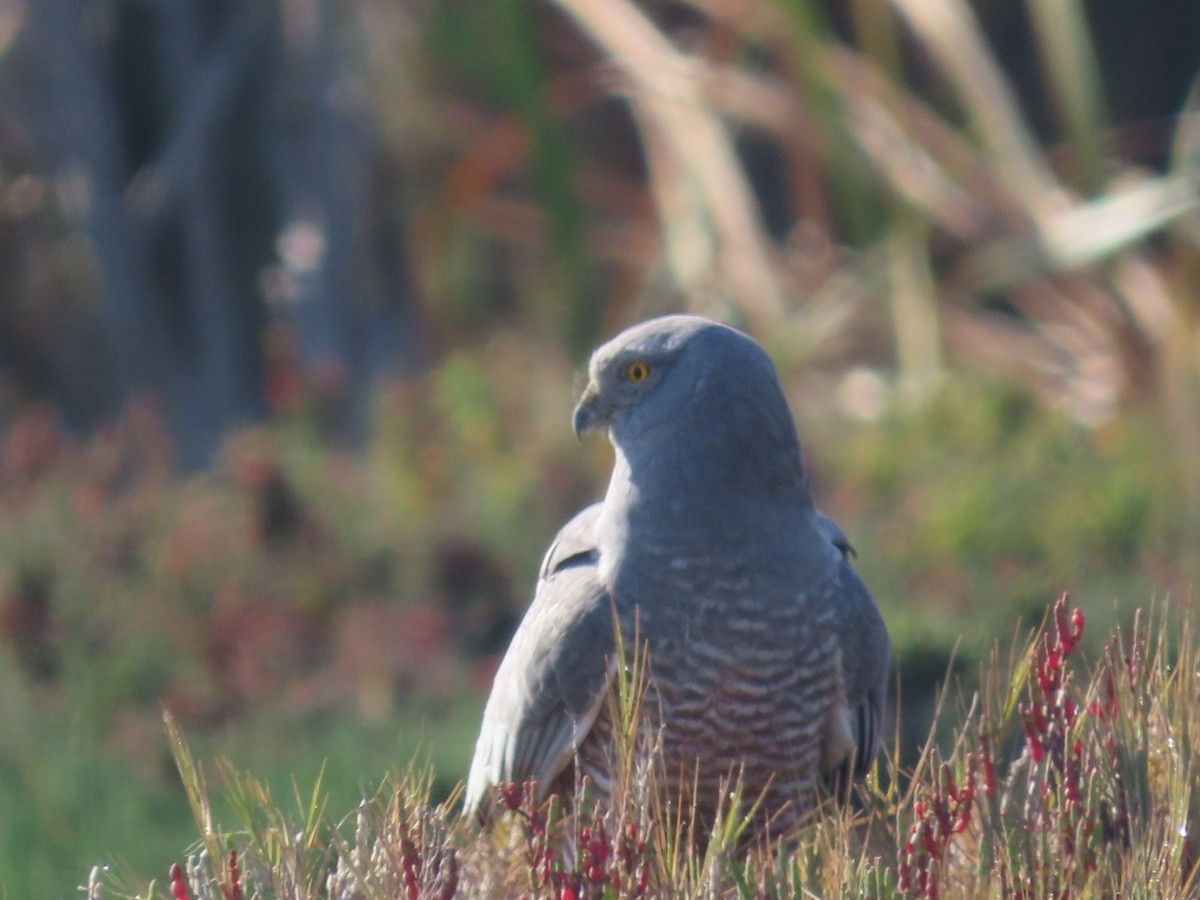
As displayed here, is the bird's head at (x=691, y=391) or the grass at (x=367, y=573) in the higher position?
the bird's head at (x=691, y=391)

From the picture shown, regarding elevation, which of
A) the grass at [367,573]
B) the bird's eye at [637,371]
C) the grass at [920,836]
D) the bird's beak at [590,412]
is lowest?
the grass at [367,573]

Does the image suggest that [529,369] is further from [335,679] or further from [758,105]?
[335,679]

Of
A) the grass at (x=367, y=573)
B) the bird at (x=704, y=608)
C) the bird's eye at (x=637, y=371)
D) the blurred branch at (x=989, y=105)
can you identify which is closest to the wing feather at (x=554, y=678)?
the bird at (x=704, y=608)

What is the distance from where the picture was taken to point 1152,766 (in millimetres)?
2807

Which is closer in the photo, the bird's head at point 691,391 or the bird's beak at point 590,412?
the bird's head at point 691,391

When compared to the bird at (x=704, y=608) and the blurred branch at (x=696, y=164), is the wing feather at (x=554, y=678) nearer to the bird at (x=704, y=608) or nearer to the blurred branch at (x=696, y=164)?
the bird at (x=704, y=608)

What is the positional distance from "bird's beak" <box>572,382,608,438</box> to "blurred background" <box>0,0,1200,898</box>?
197 centimetres

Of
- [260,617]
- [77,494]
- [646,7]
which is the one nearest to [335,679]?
[260,617]

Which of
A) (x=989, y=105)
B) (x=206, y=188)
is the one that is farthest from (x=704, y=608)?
(x=206, y=188)

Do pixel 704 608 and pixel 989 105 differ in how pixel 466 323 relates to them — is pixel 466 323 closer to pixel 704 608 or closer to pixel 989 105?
pixel 989 105

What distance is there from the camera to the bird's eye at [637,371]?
11.5ft

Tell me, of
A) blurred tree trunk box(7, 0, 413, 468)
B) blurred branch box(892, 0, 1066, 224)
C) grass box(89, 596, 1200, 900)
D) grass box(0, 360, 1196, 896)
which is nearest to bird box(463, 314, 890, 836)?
grass box(89, 596, 1200, 900)

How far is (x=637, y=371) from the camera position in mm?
3512

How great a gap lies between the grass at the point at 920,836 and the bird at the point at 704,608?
448 mm
